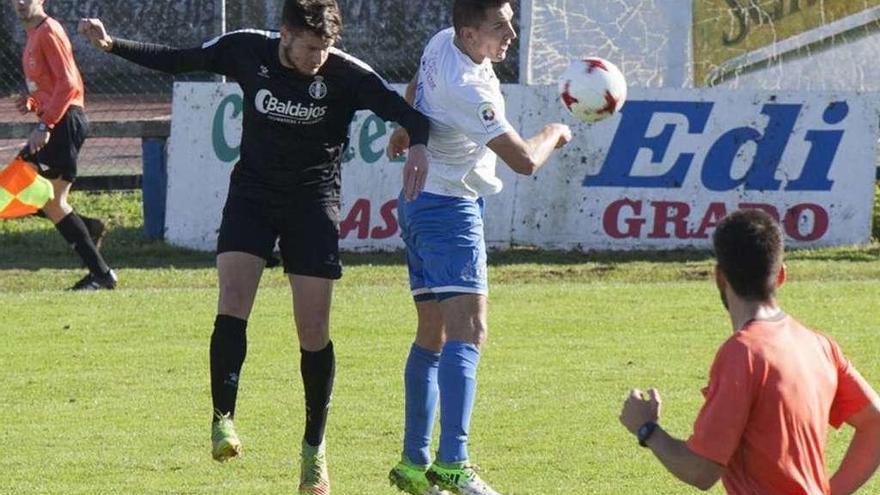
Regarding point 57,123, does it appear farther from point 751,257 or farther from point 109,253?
point 751,257

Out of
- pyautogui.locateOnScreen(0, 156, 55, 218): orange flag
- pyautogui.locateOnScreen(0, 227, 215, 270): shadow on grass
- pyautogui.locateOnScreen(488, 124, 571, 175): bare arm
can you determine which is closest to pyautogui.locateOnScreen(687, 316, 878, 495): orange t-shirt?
pyautogui.locateOnScreen(488, 124, 571, 175): bare arm

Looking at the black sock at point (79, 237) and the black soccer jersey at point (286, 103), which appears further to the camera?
the black sock at point (79, 237)

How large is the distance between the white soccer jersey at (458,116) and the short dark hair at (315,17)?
1.29 ft

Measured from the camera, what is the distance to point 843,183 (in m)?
14.2

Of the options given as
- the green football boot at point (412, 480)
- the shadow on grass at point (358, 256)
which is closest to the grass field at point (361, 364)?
the shadow on grass at point (358, 256)

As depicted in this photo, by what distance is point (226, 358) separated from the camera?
6680 millimetres

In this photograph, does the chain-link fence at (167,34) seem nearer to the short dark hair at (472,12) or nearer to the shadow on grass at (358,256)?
the shadow on grass at (358,256)

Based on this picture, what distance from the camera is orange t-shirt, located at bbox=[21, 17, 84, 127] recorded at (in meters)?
12.2

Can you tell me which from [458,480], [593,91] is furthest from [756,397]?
[593,91]

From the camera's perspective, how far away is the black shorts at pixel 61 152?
12.2m

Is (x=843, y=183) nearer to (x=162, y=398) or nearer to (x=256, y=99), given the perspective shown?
(x=162, y=398)

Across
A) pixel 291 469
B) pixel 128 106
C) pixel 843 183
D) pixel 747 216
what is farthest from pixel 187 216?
pixel 128 106

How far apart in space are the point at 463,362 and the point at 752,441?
2326mm

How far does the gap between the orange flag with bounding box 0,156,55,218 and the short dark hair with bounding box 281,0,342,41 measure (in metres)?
6.09
